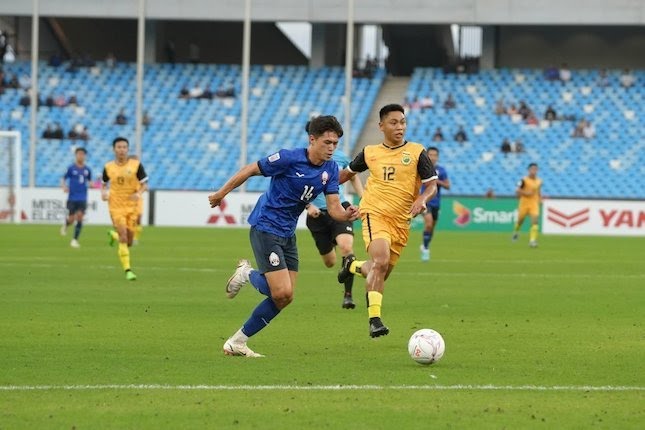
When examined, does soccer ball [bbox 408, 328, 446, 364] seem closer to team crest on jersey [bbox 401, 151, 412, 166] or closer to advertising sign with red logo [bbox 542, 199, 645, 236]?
team crest on jersey [bbox 401, 151, 412, 166]

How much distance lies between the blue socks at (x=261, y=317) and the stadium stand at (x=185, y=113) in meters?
38.8

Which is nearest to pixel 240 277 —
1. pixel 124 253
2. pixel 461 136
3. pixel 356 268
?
pixel 356 268

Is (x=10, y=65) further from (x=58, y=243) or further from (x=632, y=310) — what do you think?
(x=632, y=310)

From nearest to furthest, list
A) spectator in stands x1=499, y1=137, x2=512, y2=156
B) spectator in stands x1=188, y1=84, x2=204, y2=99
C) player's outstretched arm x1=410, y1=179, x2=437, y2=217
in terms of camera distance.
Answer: player's outstretched arm x1=410, y1=179, x2=437, y2=217, spectator in stands x1=499, y1=137, x2=512, y2=156, spectator in stands x1=188, y1=84, x2=204, y2=99

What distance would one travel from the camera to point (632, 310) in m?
16.9

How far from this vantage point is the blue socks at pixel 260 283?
38.5 ft

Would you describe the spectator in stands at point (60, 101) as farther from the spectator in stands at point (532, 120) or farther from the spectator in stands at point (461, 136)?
the spectator in stands at point (532, 120)

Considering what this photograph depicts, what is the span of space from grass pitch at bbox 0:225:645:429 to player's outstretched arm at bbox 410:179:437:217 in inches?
49.3

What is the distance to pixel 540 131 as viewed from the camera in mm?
53781

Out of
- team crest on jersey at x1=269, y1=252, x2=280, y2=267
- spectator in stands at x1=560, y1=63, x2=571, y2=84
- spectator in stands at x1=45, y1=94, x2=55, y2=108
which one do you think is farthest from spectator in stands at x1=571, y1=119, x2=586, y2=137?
team crest on jersey at x1=269, y1=252, x2=280, y2=267

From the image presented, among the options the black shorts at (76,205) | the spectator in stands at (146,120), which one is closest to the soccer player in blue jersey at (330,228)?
the black shorts at (76,205)

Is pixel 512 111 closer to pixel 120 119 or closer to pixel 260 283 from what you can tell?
pixel 120 119

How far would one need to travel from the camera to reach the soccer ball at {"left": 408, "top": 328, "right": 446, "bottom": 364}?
11.0m

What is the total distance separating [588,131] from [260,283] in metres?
43.3
